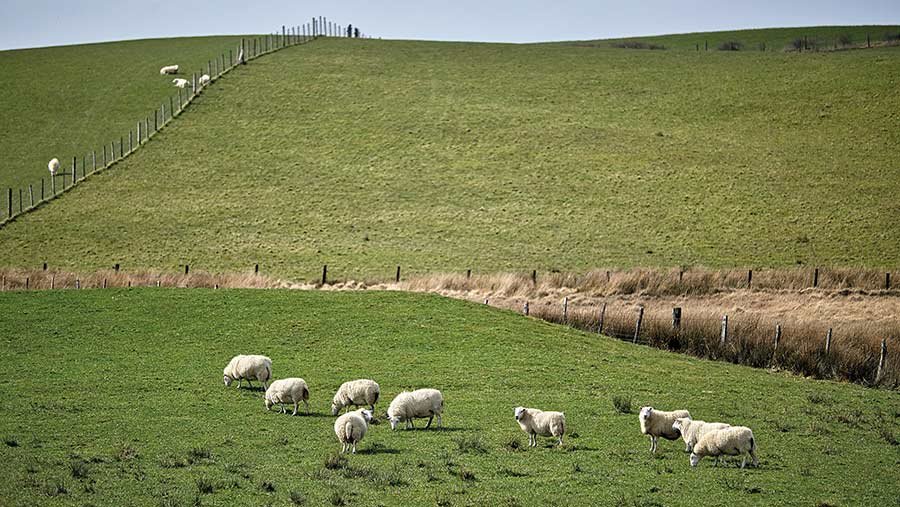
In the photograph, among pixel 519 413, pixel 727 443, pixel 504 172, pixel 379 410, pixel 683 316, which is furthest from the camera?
pixel 504 172

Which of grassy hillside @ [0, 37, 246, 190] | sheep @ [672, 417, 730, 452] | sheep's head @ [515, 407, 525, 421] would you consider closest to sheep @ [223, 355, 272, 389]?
sheep's head @ [515, 407, 525, 421]

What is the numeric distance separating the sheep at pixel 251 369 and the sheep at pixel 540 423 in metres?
7.29

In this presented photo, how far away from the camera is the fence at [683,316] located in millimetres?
31453

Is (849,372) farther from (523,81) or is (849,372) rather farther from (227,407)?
(523,81)

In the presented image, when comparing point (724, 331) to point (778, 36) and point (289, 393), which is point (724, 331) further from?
point (778, 36)

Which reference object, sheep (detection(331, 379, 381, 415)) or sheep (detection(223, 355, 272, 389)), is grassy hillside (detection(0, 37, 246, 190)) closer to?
sheep (detection(223, 355, 272, 389))

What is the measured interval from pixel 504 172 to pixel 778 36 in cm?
7402

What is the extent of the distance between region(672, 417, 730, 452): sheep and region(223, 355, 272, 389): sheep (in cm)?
999

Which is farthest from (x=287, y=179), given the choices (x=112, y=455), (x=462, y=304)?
(x=112, y=455)

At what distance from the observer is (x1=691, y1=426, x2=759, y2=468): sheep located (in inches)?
692

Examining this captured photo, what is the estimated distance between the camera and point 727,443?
17.6 meters

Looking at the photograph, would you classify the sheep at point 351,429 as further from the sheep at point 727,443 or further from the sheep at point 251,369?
the sheep at point 251,369

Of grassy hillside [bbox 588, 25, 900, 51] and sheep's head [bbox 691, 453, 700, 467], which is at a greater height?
grassy hillside [bbox 588, 25, 900, 51]

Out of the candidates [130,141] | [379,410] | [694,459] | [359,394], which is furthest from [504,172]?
[694,459]
